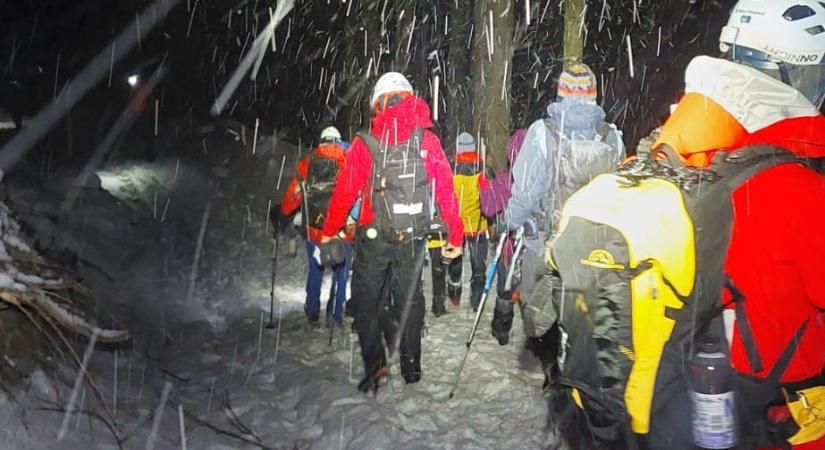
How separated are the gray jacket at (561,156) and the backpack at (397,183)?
34.7 inches

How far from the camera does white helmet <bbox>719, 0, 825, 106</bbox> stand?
2.68 metres

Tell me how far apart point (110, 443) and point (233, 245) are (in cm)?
1024

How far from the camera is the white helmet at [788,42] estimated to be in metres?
2.68

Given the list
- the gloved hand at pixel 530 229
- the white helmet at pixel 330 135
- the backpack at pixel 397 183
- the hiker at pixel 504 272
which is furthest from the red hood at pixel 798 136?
the white helmet at pixel 330 135

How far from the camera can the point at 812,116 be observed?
2611mm

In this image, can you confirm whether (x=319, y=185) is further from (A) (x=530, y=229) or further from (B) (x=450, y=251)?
(A) (x=530, y=229)

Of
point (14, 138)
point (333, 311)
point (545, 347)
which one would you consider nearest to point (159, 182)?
point (14, 138)

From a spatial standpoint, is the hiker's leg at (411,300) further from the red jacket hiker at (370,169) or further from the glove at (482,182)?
the glove at (482,182)

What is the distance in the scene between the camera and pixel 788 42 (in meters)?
2.68

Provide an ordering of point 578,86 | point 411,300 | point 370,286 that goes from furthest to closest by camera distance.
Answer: point 411,300
point 370,286
point 578,86

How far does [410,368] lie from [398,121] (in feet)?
7.90

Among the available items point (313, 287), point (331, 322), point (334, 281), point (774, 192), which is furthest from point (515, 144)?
Result: point (774, 192)

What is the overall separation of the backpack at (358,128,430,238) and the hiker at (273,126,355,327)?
6.53 feet

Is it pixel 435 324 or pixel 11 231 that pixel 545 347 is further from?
pixel 11 231
